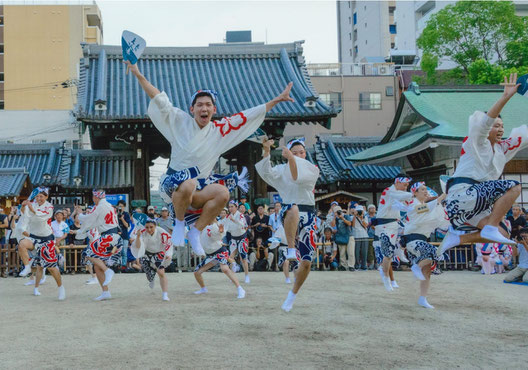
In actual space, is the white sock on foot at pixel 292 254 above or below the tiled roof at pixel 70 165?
below

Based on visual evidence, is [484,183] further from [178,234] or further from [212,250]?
[212,250]

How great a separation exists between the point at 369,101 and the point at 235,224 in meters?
23.9

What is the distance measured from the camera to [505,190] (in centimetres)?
652

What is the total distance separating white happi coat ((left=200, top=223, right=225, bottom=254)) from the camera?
1047 centimetres

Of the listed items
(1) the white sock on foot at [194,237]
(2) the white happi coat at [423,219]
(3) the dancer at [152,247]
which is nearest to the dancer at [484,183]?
(2) the white happi coat at [423,219]

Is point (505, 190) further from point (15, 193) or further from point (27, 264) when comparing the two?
point (15, 193)

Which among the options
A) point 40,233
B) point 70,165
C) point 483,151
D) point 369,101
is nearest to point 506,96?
point 483,151

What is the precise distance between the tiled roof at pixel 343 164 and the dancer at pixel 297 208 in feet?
38.6

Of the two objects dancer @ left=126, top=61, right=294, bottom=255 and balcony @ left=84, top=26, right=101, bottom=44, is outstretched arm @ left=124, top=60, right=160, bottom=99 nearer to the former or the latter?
dancer @ left=126, top=61, right=294, bottom=255

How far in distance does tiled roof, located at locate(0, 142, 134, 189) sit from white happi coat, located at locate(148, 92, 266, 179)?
11584 mm

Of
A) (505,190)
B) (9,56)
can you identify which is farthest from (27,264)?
(9,56)

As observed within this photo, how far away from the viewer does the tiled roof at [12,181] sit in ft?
54.0

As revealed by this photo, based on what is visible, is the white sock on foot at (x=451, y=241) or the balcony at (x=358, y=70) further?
the balcony at (x=358, y=70)

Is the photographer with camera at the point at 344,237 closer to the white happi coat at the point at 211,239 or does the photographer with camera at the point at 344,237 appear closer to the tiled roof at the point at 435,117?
the tiled roof at the point at 435,117
